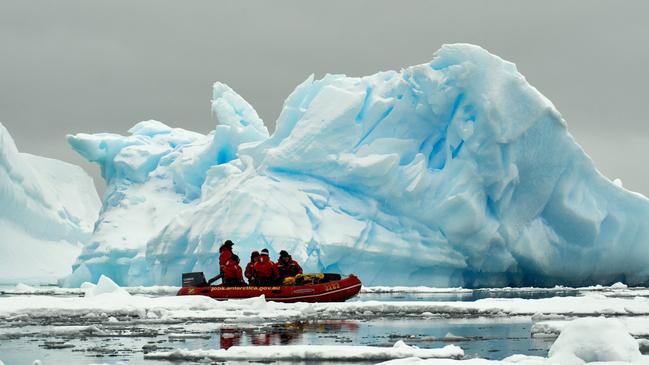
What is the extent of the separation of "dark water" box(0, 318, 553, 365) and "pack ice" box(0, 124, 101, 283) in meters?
33.1

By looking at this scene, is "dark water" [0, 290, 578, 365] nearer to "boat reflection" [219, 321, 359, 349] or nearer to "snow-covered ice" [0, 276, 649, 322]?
"boat reflection" [219, 321, 359, 349]

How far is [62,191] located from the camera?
56781mm

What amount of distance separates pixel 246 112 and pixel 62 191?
2639 cm

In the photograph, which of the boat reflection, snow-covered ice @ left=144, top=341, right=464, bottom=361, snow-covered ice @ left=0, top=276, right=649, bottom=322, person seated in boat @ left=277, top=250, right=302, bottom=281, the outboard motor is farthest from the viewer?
the outboard motor

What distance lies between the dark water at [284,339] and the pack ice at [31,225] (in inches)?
1304

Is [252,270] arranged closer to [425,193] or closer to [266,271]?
[266,271]

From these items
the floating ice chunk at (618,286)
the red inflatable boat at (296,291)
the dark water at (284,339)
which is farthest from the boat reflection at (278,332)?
the floating ice chunk at (618,286)

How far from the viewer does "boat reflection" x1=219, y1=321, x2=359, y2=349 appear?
1213 centimetres

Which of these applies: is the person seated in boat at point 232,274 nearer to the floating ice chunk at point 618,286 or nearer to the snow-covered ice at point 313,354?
the snow-covered ice at point 313,354

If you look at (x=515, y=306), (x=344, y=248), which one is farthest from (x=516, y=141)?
(x=515, y=306)

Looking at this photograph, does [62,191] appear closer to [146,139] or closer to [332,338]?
[146,139]

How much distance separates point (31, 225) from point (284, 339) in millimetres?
39666

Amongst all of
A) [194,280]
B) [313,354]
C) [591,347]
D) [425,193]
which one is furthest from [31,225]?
[591,347]

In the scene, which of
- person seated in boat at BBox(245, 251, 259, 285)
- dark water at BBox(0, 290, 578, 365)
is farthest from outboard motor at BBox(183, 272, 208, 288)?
dark water at BBox(0, 290, 578, 365)
